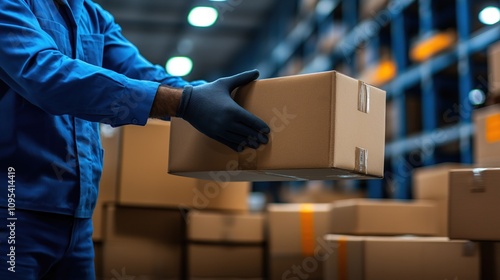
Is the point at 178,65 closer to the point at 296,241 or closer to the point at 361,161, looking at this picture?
the point at 296,241

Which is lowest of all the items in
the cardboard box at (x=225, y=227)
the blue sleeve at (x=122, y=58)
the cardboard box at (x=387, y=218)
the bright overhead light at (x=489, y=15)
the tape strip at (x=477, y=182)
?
the cardboard box at (x=225, y=227)

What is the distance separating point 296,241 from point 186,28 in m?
7.00

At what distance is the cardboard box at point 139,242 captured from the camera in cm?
293

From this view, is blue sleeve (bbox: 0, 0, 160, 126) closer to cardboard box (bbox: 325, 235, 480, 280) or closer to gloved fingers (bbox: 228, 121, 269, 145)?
gloved fingers (bbox: 228, 121, 269, 145)

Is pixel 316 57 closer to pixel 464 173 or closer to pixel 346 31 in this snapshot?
pixel 346 31

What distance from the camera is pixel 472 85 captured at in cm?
434

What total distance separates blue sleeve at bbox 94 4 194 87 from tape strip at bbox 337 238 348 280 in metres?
1.07

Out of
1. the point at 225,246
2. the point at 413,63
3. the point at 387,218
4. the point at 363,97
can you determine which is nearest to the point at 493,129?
the point at 387,218

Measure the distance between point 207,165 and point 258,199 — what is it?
591cm

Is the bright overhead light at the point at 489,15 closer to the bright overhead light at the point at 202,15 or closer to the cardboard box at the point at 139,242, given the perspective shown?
the cardboard box at the point at 139,242

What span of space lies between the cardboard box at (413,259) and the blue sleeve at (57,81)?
118 cm

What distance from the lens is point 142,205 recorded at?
2.90 m

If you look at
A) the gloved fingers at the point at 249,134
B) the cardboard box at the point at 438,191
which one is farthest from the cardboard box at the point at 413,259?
the gloved fingers at the point at 249,134

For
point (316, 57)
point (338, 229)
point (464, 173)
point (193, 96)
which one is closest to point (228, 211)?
point (338, 229)
